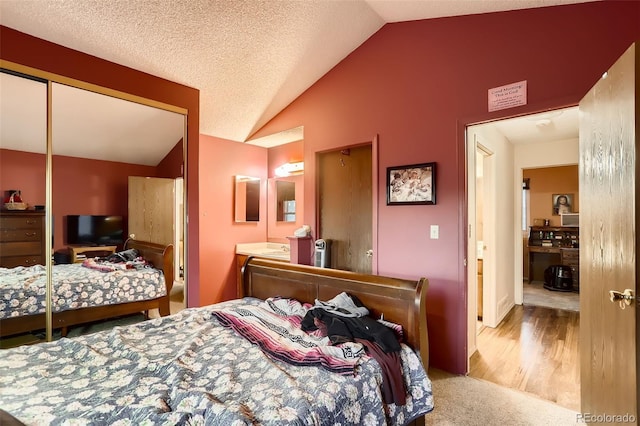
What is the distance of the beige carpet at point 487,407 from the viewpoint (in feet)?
6.61

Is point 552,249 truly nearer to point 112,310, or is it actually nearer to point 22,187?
point 112,310

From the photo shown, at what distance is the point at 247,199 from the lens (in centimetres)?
459

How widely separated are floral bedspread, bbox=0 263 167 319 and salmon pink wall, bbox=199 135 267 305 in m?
1.16

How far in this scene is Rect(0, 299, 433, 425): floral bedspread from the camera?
1.13 m

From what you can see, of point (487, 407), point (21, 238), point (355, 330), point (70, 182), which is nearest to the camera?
point (355, 330)

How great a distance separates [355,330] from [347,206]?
1848 mm

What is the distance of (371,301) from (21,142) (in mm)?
2716

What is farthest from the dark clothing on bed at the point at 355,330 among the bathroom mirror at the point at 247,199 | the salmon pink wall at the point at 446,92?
the bathroom mirror at the point at 247,199

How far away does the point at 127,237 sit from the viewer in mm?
2836

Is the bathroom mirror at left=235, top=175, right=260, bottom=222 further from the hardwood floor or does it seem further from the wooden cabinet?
the wooden cabinet

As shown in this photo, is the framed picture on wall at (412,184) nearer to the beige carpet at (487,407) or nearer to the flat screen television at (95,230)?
the beige carpet at (487,407)

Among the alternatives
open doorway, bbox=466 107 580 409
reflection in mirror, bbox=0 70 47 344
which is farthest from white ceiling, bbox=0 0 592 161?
open doorway, bbox=466 107 580 409

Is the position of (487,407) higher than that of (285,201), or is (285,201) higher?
(285,201)

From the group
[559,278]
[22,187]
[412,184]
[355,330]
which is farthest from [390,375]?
[559,278]
